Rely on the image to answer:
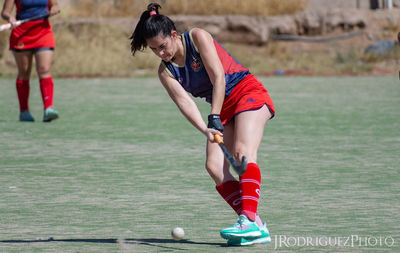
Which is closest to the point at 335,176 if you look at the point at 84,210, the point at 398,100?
the point at 84,210

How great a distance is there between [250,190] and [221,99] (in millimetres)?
555

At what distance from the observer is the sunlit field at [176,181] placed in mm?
5012

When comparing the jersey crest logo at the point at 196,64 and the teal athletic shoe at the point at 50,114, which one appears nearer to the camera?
the jersey crest logo at the point at 196,64

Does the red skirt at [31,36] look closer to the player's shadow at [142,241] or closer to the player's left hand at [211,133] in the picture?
the player's shadow at [142,241]

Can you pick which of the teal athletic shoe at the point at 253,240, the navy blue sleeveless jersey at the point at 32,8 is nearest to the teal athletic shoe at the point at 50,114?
the navy blue sleeveless jersey at the point at 32,8

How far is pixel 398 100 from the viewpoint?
14133 mm

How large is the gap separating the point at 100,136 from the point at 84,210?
174 inches

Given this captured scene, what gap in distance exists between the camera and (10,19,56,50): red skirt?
434 inches

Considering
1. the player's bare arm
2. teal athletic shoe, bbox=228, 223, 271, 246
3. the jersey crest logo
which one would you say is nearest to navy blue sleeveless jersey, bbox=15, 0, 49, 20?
the player's bare arm

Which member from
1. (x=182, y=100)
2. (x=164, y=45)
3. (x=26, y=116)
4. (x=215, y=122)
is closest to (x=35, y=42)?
(x=26, y=116)

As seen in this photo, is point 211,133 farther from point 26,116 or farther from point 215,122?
point 26,116

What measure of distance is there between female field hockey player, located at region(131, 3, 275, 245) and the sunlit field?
0.26 metres

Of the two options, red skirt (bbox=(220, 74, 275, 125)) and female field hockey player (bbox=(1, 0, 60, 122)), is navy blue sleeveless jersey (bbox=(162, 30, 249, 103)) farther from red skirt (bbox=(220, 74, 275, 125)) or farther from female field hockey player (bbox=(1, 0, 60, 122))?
female field hockey player (bbox=(1, 0, 60, 122))

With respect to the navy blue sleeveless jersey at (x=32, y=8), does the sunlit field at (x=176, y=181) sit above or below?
below
